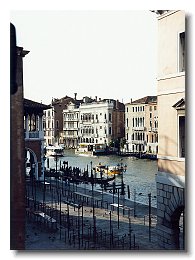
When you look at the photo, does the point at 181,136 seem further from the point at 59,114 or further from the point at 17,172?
the point at 59,114

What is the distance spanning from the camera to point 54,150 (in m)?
5.50

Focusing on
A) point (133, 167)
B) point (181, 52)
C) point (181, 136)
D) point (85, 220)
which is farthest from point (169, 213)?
point (85, 220)

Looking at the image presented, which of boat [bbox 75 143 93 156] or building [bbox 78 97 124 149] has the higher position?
building [bbox 78 97 124 149]

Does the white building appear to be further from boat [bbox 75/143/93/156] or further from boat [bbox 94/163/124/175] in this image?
boat [bbox 94/163/124/175]

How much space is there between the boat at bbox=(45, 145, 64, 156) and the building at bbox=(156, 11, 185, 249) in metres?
1.33

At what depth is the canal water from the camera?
5.02 metres

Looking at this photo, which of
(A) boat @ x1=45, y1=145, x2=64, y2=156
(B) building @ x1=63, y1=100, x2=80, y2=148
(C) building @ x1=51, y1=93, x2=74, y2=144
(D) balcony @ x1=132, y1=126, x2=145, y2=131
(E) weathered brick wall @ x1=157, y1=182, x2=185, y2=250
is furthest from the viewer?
(A) boat @ x1=45, y1=145, x2=64, y2=156

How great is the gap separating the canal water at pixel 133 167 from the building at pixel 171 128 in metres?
0.31

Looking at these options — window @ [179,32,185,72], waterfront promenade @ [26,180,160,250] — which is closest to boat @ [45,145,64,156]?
waterfront promenade @ [26,180,160,250]

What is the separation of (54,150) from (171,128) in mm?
1703

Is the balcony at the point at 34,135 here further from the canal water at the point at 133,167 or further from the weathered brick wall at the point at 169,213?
the weathered brick wall at the point at 169,213

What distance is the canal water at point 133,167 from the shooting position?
16.5ft
